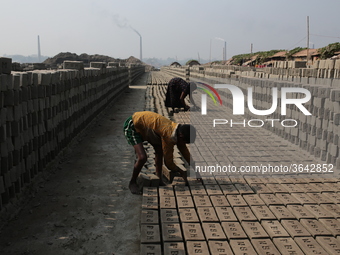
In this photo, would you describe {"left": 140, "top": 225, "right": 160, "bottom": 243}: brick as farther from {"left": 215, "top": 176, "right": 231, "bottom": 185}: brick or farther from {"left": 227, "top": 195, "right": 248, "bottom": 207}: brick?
{"left": 215, "top": 176, "right": 231, "bottom": 185}: brick

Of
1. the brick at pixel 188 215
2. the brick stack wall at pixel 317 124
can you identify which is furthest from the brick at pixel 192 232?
the brick stack wall at pixel 317 124

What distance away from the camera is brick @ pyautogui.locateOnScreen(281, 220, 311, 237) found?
10.6ft

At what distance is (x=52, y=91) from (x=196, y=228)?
11.9ft

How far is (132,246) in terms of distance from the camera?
3383 millimetres

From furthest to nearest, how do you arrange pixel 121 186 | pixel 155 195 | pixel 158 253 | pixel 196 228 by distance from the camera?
pixel 121 186 < pixel 155 195 < pixel 196 228 < pixel 158 253

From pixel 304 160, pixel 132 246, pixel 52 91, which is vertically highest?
pixel 52 91

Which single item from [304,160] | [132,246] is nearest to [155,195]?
[132,246]

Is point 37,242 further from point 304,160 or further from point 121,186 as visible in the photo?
point 304,160

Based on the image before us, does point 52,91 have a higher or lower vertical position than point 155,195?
higher

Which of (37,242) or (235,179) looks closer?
(37,242)

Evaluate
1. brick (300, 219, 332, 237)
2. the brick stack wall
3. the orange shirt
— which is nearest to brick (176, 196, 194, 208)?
the orange shirt

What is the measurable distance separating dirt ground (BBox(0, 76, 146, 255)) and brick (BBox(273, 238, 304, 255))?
1.30 meters

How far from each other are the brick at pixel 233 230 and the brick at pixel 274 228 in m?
0.25

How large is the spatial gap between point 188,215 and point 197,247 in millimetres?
651
